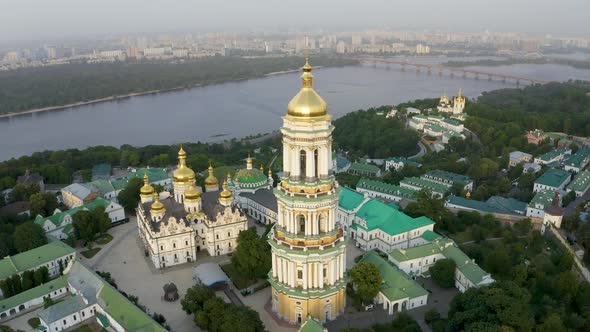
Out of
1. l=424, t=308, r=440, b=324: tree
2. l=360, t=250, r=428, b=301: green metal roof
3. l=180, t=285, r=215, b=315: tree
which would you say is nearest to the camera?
l=180, t=285, r=215, b=315: tree

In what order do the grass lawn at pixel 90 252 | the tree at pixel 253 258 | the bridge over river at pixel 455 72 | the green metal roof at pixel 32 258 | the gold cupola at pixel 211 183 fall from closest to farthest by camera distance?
the tree at pixel 253 258
the green metal roof at pixel 32 258
the grass lawn at pixel 90 252
the gold cupola at pixel 211 183
the bridge over river at pixel 455 72

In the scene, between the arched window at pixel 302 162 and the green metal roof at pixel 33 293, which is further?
the green metal roof at pixel 33 293

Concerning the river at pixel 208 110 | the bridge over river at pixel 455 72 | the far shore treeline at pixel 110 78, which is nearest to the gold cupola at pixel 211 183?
the river at pixel 208 110

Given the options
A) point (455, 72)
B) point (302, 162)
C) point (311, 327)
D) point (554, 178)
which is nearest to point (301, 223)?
point (302, 162)

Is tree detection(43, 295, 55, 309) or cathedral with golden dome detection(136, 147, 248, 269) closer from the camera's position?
tree detection(43, 295, 55, 309)

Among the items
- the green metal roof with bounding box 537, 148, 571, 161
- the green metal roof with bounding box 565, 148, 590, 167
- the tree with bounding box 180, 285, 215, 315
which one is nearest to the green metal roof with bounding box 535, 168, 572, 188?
the green metal roof with bounding box 565, 148, 590, 167

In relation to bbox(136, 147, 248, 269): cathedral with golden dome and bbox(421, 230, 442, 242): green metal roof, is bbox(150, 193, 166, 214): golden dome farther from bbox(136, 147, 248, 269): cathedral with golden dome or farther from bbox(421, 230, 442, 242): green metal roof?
bbox(421, 230, 442, 242): green metal roof

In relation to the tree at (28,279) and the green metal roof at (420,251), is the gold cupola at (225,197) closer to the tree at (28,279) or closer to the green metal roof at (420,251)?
the green metal roof at (420,251)
